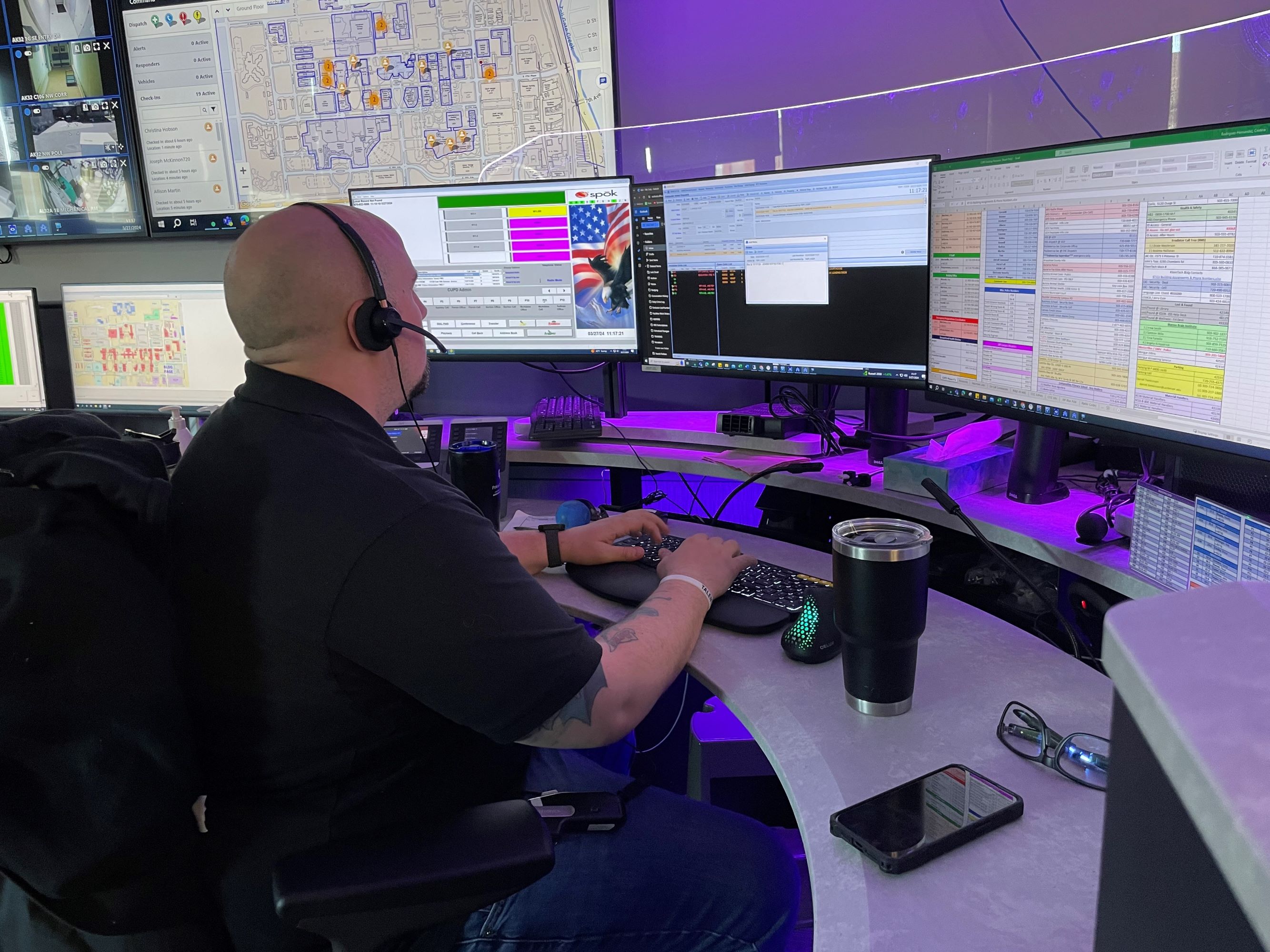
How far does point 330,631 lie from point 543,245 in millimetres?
1334

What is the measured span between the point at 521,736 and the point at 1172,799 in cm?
72

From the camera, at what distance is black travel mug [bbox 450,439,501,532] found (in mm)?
1610

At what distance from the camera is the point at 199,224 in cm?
248

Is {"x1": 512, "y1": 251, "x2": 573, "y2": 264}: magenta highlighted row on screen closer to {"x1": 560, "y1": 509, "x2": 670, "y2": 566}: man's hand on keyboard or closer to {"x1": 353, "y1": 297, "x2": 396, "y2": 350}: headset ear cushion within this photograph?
{"x1": 560, "y1": 509, "x2": 670, "y2": 566}: man's hand on keyboard

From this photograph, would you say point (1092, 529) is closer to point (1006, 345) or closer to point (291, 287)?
point (1006, 345)

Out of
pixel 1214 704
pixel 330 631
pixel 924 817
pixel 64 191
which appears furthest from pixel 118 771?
pixel 64 191

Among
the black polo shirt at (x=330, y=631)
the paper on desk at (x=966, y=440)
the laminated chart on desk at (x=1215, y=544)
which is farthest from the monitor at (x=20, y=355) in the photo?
the laminated chart on desk at (x=1215, y=544)

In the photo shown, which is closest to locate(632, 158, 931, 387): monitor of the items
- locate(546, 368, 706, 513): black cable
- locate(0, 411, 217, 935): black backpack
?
locate(546, 368, 706, 513): black cable

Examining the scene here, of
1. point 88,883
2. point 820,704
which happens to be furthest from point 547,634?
point 88,883

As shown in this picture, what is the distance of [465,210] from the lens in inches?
80.3

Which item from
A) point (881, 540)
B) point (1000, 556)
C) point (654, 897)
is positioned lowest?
point (654, 897)

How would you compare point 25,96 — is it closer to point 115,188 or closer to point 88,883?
point 115,188

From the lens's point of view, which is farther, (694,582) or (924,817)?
(694,582)

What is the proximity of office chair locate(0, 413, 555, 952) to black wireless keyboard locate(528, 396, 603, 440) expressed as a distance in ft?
3.83
